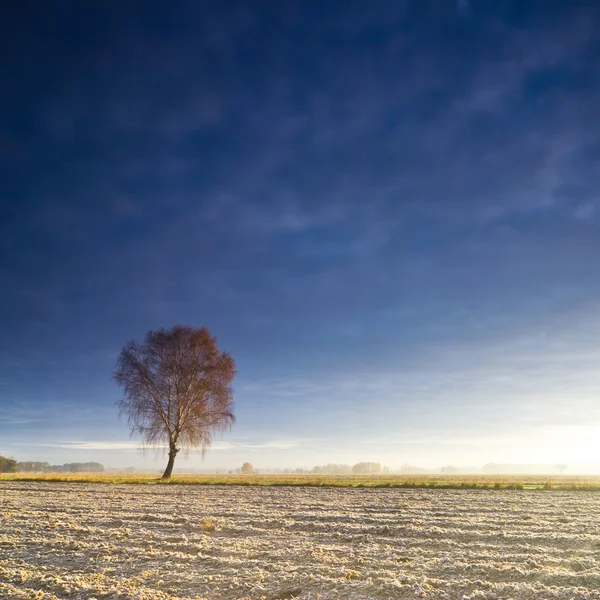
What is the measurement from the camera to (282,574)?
8.84m

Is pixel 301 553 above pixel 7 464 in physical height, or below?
below

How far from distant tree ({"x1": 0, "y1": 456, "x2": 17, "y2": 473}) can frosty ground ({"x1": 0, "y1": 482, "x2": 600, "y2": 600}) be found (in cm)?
7076

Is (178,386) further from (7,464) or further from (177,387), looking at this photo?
(7,464)

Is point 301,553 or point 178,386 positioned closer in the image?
point 301,553

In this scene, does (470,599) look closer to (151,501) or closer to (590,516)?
(590,516)

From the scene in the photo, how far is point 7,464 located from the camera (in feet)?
254

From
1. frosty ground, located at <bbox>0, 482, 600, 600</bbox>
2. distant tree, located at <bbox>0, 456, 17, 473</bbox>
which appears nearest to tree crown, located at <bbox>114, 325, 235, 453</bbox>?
frosty ground, located at <bbox>0, 482, 600, 600</bbox>

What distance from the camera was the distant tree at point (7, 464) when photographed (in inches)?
3012

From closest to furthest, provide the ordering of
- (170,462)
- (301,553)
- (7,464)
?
(301,553), (170,462), (7,464)

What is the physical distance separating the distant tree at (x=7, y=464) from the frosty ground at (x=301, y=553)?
7076cm

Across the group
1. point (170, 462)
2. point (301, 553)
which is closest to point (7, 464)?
point (170, 462)

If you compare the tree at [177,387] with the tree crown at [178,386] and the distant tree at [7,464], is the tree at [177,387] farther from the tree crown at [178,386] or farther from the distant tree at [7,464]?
the distant tree at [7,464]

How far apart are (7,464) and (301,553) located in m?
83.5

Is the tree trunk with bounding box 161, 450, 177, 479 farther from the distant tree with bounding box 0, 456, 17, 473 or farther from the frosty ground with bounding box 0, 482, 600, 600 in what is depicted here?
the distant tree with bounding box 0, 456, 17, 473
